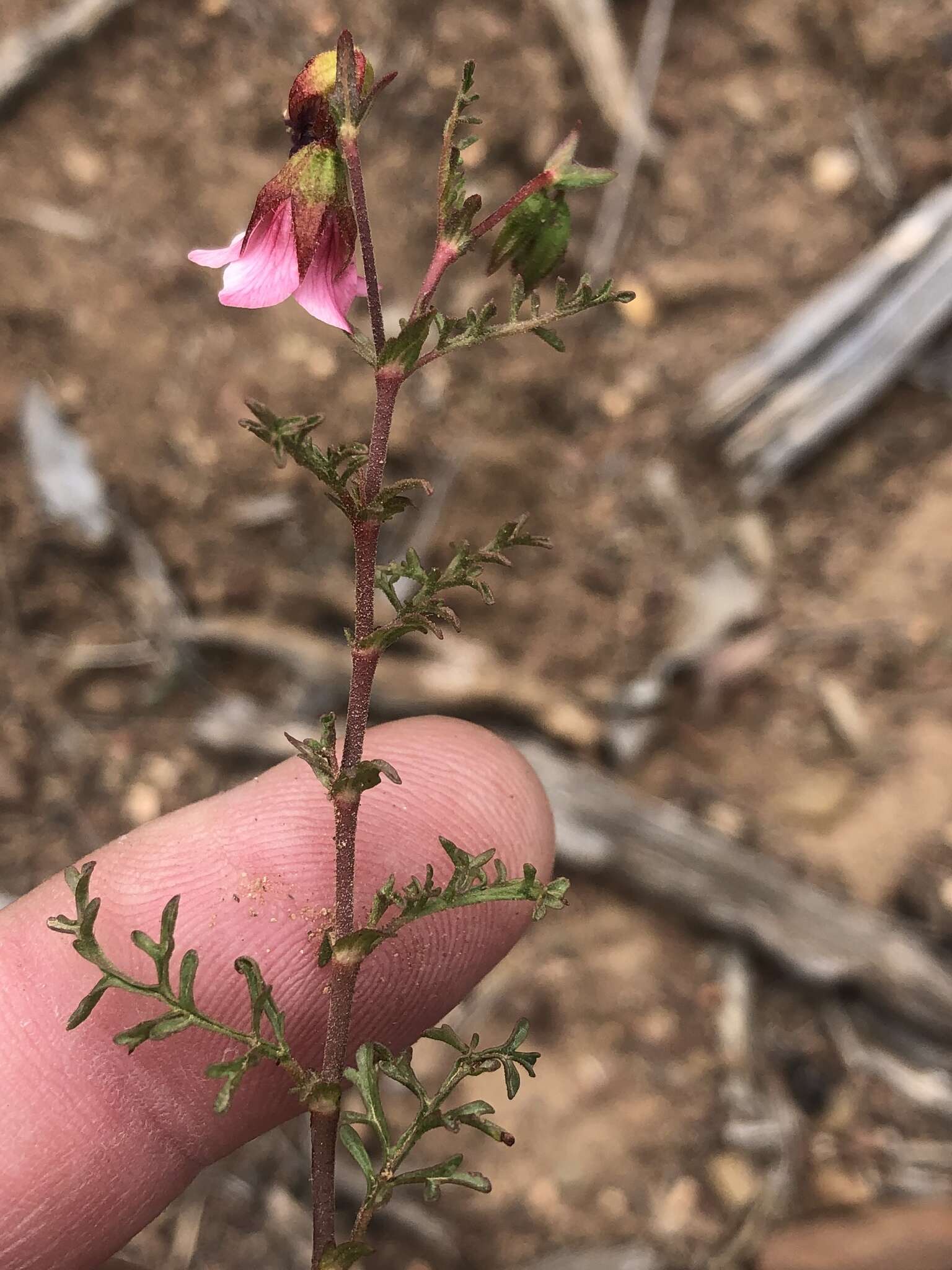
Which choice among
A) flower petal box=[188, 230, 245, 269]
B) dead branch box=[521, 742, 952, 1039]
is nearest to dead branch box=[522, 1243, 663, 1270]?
dead branch box=[521, 742, 952, 1039]

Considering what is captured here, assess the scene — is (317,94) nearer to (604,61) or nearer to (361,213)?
(361,213)

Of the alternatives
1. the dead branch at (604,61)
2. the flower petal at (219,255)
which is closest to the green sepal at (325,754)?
the flower petal at (219,255)

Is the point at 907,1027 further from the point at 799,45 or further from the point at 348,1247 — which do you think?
the point at 799,45

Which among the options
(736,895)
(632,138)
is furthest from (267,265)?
(632,138)

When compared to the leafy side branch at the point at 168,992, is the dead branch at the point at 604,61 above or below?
above

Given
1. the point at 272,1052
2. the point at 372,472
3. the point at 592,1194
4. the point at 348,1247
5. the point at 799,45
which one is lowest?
the point at 592,1194

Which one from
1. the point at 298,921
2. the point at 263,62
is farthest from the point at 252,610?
the point at 263,62

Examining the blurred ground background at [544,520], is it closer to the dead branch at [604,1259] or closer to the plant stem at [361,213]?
the dead branch at [604,1259]
